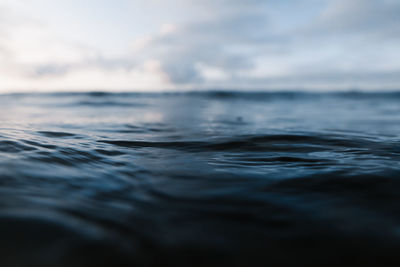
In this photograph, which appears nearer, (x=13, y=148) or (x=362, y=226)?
(x=362, y=226)

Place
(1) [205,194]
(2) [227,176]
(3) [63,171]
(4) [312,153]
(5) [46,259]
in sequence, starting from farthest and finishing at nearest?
Result: (4) [312,153], (2) [227,176], (3) [63,171], (1) [205,194], (5) [46,259]

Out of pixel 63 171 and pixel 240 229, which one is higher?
pixel 63 171

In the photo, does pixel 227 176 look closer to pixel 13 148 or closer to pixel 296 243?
pixel 296 243

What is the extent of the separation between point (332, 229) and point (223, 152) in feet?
7.37

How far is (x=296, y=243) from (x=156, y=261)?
834 millimetres

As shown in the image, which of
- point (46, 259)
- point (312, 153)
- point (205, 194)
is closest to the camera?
point (46, 259)

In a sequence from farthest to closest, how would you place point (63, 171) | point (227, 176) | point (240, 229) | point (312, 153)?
point (312, 153), point (227, 176), point (63, 171), point (240, 229)

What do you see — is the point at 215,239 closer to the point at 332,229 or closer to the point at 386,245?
the point at 332,229

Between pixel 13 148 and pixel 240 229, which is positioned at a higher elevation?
pixel 13 148

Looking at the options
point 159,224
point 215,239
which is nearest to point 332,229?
point 215,239

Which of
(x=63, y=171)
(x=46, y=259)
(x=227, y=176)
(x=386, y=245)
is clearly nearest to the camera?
(x=46, y=259)

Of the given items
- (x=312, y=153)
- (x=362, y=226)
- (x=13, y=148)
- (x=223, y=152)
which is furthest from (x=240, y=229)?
(x=13, y=148)

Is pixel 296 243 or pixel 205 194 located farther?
pixel 205 194

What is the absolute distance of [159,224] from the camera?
5.20 ft
